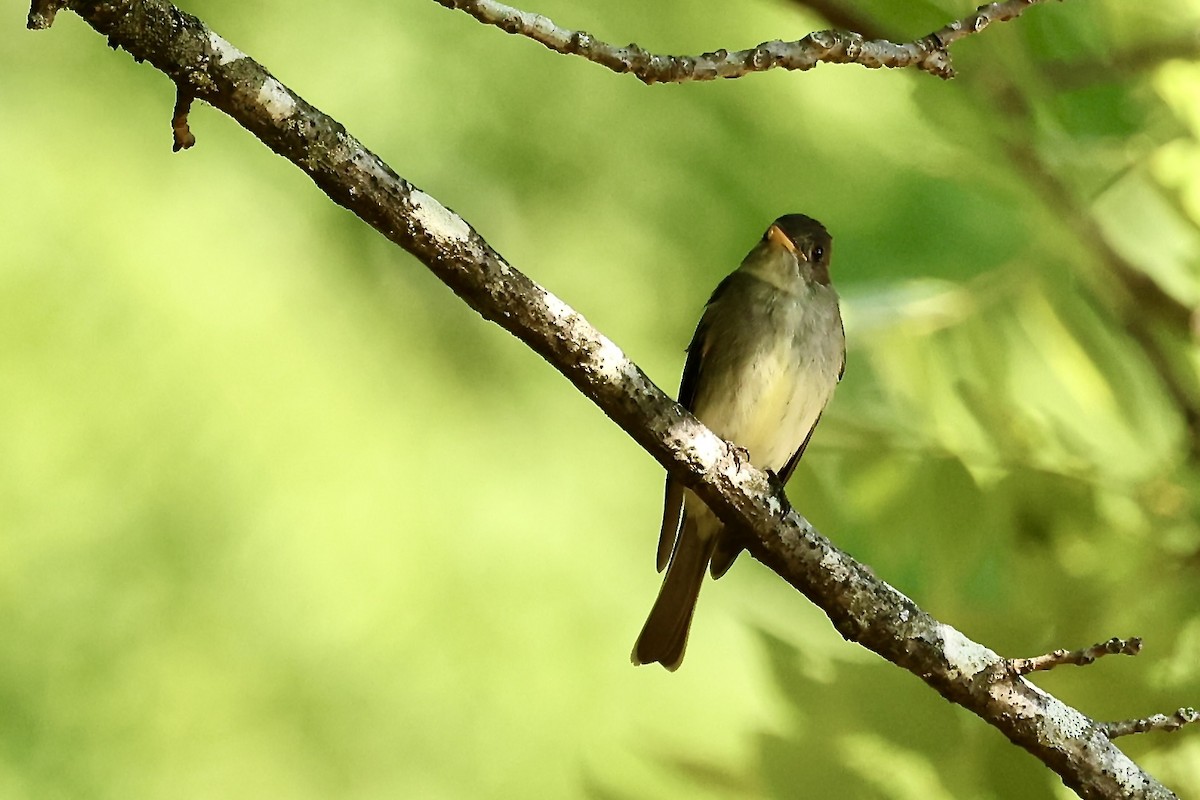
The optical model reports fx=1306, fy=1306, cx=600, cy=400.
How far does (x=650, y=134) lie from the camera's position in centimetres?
220

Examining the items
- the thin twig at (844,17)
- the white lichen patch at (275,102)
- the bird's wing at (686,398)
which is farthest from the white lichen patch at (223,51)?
the thin twig at (844,17)

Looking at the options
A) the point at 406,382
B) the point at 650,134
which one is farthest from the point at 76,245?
the point at 650,134

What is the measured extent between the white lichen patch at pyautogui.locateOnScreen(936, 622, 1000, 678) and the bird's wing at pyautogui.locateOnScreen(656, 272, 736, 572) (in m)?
0.50

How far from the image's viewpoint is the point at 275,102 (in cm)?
112

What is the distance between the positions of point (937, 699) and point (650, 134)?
3.37ft

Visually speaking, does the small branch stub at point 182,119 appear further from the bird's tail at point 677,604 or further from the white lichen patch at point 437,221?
the bird's tail at point 677,604

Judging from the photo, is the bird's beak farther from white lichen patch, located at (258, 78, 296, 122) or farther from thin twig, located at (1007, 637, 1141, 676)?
white lichen patch, located at (258, 78, 296, 122)

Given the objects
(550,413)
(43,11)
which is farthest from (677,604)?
(43,11)

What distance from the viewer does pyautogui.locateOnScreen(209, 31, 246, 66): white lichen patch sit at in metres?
1.11

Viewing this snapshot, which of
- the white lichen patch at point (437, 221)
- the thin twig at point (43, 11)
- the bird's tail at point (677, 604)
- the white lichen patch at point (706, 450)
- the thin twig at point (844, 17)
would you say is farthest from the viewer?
the thin twig at point (844, 17)

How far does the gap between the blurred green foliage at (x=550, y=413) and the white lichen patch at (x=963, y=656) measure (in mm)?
669

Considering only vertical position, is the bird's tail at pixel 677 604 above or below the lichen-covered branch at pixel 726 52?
below

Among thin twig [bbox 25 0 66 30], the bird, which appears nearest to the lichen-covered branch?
thin twig [bbox 25 0 66 30]

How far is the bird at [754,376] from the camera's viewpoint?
67.3 inches
